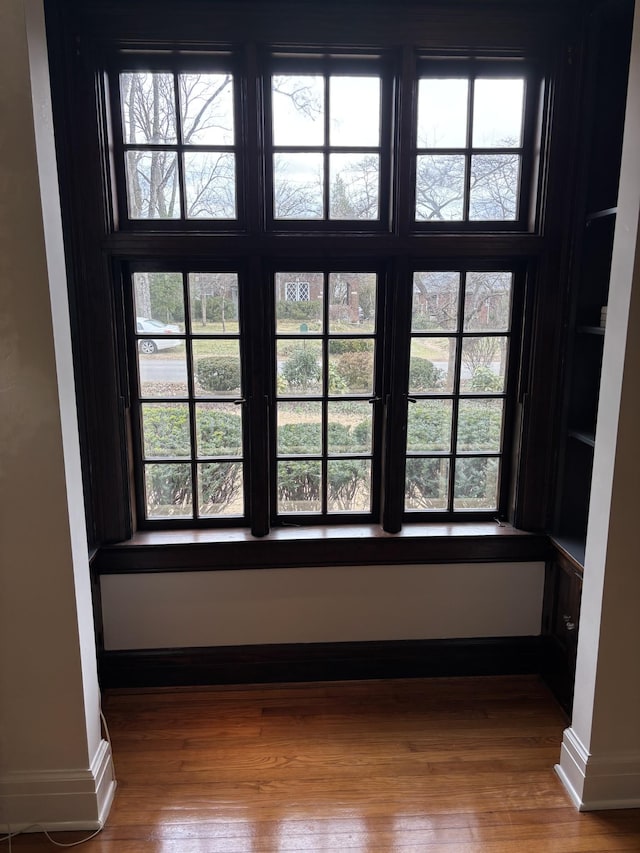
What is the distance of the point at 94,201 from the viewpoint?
7.71ft

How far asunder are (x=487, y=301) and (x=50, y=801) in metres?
2.52

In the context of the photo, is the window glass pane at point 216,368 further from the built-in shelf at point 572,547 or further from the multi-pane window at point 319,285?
the built-in shelf at point 572,547

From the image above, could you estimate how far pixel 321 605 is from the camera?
2.73m

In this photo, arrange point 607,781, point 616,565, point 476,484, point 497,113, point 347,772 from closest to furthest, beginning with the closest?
point 616,565, point 607,781, point 347,772, point 497,113, point 476,484

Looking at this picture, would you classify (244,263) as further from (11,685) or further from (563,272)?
(11,685)

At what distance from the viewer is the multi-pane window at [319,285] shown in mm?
2430

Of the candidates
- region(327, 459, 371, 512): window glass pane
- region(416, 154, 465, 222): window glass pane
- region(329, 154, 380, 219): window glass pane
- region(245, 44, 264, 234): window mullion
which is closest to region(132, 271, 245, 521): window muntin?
region(245, 44, 264, 234): window mullion

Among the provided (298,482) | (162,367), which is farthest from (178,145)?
(298,482)

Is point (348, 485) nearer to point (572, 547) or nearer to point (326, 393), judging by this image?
point (326, 393)

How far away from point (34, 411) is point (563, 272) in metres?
2.07

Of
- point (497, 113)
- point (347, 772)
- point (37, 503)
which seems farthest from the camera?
point (497, 113)

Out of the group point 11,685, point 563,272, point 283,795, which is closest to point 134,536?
point 11,685

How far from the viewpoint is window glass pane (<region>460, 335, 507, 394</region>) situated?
8.79 ft

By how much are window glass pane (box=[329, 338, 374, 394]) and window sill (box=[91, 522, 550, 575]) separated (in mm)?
641
